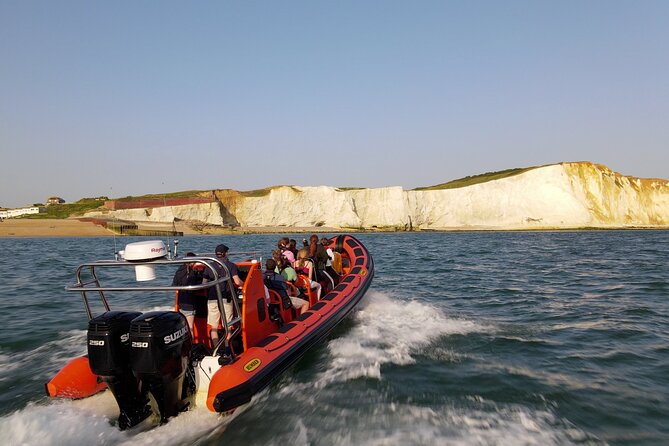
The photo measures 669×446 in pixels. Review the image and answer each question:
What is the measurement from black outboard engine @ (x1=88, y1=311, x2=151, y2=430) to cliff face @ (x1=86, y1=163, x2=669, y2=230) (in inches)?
2212

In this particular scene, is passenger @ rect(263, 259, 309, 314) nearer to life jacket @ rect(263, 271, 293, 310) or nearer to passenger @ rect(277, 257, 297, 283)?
life jacket @ rect(263, 271, 293, 310)

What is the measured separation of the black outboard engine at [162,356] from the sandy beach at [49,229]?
5961 centimetres

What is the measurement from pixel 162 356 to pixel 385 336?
4209 mm

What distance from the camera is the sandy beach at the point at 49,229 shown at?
186 feet

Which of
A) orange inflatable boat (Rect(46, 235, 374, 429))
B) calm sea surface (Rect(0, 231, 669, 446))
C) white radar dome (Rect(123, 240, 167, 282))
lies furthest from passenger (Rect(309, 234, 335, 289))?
white radar dome (Rect(123, 240, 167, 282))

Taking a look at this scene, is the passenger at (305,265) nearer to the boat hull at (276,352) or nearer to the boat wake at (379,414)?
the boat hull at (276,352)

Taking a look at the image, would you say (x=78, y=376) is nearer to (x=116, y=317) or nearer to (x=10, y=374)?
(x=116, y=317)

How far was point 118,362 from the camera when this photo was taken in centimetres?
378

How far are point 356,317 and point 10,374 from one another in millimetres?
5559

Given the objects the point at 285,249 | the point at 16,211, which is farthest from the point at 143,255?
the point at 16,211

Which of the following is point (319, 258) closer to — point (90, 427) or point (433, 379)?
point (433, 379)

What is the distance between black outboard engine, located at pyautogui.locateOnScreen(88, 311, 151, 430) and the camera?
12.3 feet

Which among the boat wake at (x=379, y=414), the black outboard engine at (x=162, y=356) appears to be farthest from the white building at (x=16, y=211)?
the black outboard engine at (x=162, y=356)

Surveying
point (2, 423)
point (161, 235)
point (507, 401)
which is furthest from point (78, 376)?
point (161, 235)
